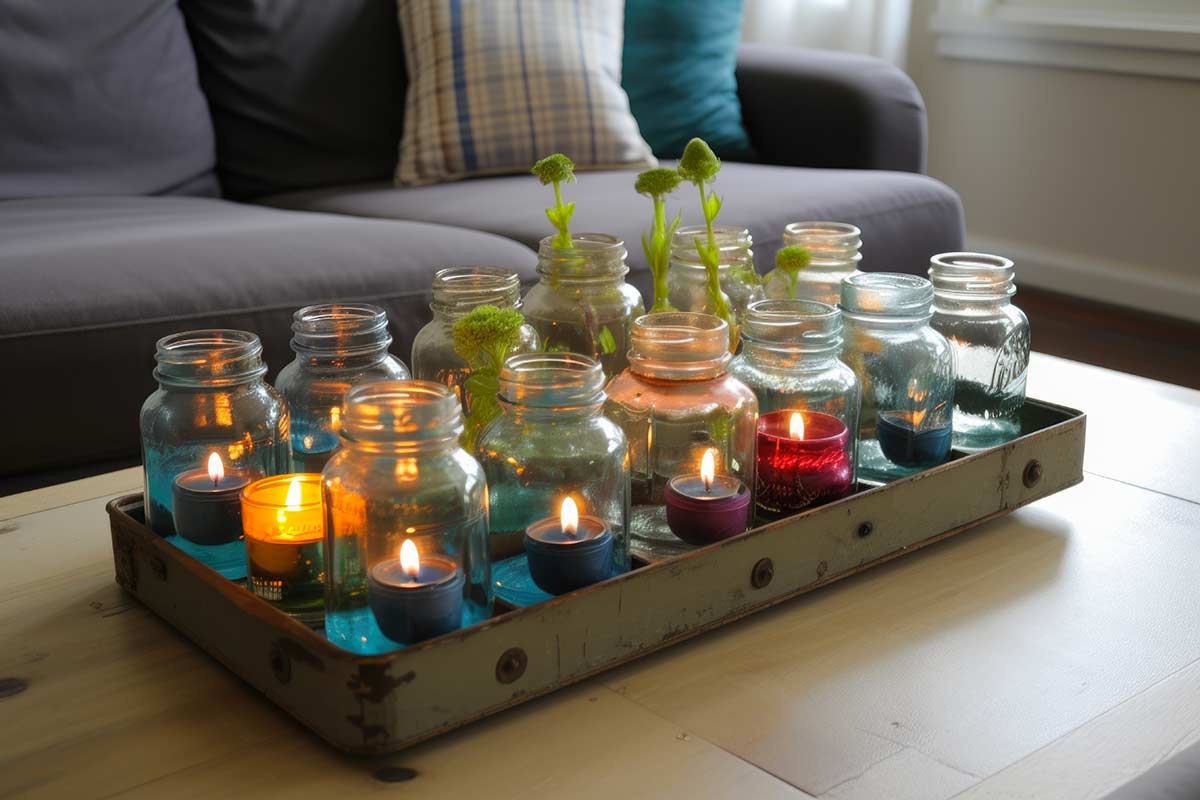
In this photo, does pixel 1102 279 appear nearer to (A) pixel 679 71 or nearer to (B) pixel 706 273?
(A) pixel 679 71

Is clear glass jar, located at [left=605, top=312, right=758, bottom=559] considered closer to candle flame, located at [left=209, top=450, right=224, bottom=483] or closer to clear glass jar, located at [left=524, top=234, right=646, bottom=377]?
clear glass jar, located at [left=524, top=234, right=646, bottom=377]

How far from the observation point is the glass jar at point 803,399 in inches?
33.9

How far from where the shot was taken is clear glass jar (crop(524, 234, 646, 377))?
0.93 metres

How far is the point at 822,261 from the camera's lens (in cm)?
107

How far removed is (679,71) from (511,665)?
188 centimetres

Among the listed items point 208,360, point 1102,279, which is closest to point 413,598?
point 208,360

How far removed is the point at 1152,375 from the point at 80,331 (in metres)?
2.12

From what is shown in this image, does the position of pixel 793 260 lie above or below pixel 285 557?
above

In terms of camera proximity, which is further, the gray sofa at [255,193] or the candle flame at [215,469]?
the gray sofa at [255,193]

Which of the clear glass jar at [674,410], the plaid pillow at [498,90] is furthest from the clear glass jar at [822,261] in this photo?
the plaid pillow at [498,90]

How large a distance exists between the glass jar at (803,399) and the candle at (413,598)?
270 mm

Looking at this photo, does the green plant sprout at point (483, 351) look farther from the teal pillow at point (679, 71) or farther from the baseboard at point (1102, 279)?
the baseboard at point (1102, 279)

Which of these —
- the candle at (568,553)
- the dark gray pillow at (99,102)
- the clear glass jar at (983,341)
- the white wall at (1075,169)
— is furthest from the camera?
the white wall at (1075,169)

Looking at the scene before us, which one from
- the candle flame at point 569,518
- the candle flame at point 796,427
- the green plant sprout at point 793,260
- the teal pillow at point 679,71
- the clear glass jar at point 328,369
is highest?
the teal pillow at point 679,71
